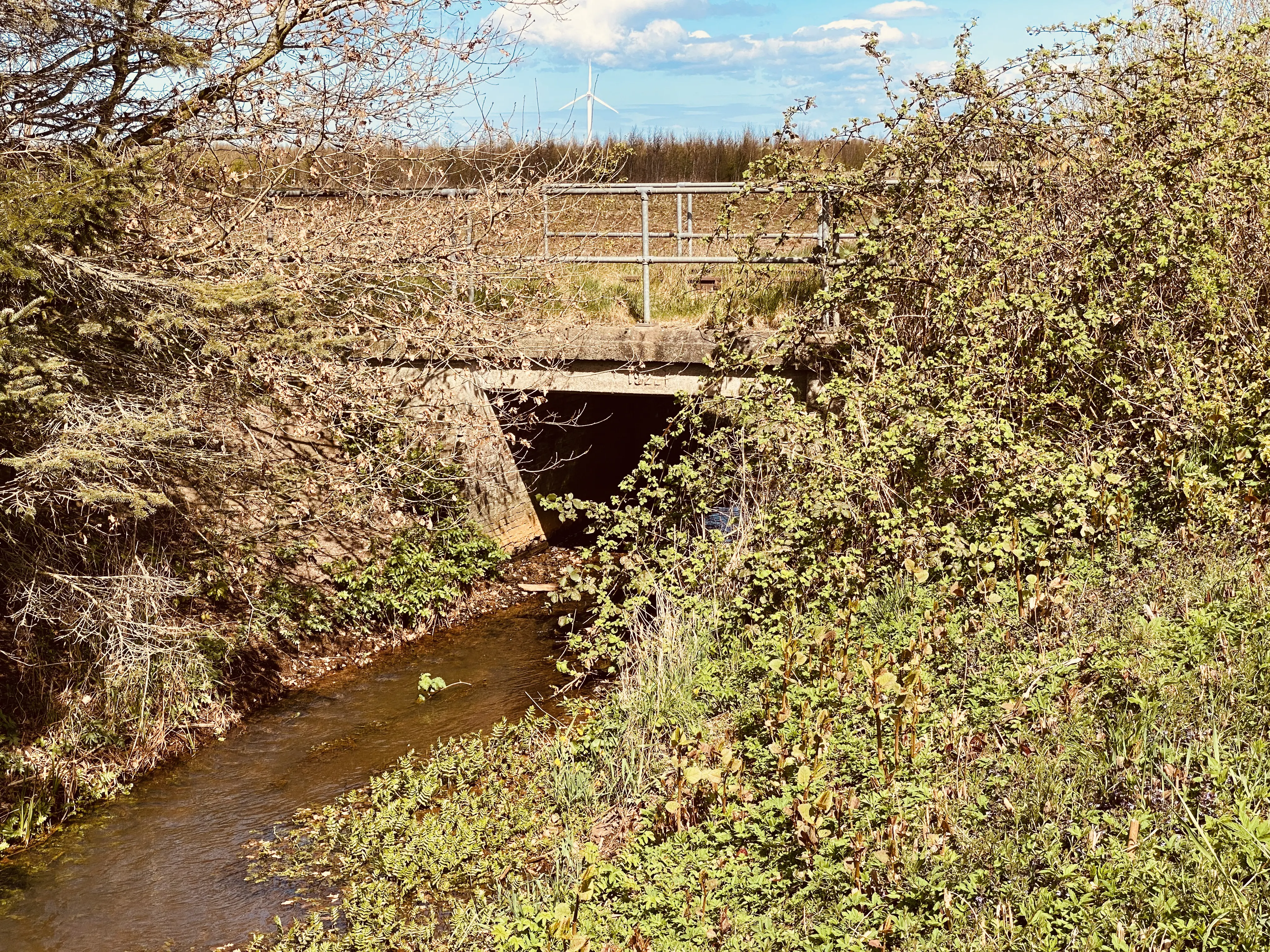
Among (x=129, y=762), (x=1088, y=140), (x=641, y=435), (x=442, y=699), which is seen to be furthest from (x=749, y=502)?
(x=641, y=435)

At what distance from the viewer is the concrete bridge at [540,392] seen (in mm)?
10391

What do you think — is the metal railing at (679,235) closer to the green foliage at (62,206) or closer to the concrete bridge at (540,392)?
the concrete bridge at (540,392)

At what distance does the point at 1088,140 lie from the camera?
8.75m

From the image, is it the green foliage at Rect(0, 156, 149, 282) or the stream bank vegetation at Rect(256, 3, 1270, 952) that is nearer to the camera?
the stream bank vegetation at Rect(256, 3, 1270, 952)

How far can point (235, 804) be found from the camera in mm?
7652

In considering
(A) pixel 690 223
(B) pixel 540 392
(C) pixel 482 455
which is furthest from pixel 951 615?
(A) pixel 690 223

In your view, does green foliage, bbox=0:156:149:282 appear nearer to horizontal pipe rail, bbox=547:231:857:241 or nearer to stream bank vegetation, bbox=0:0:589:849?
stream bank vegetation, bbox=0:0:589:849

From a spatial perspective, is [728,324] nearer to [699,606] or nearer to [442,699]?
[699,606]

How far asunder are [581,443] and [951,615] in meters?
8.43

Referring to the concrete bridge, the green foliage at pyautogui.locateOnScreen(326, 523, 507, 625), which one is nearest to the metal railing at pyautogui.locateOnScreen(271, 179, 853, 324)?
the concrete bridge

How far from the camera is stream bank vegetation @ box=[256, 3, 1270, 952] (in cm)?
425

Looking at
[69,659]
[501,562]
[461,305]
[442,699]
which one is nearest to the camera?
[69,659]

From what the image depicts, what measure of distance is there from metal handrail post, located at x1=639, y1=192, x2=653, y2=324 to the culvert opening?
152 centimetres

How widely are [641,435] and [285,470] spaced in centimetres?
683
